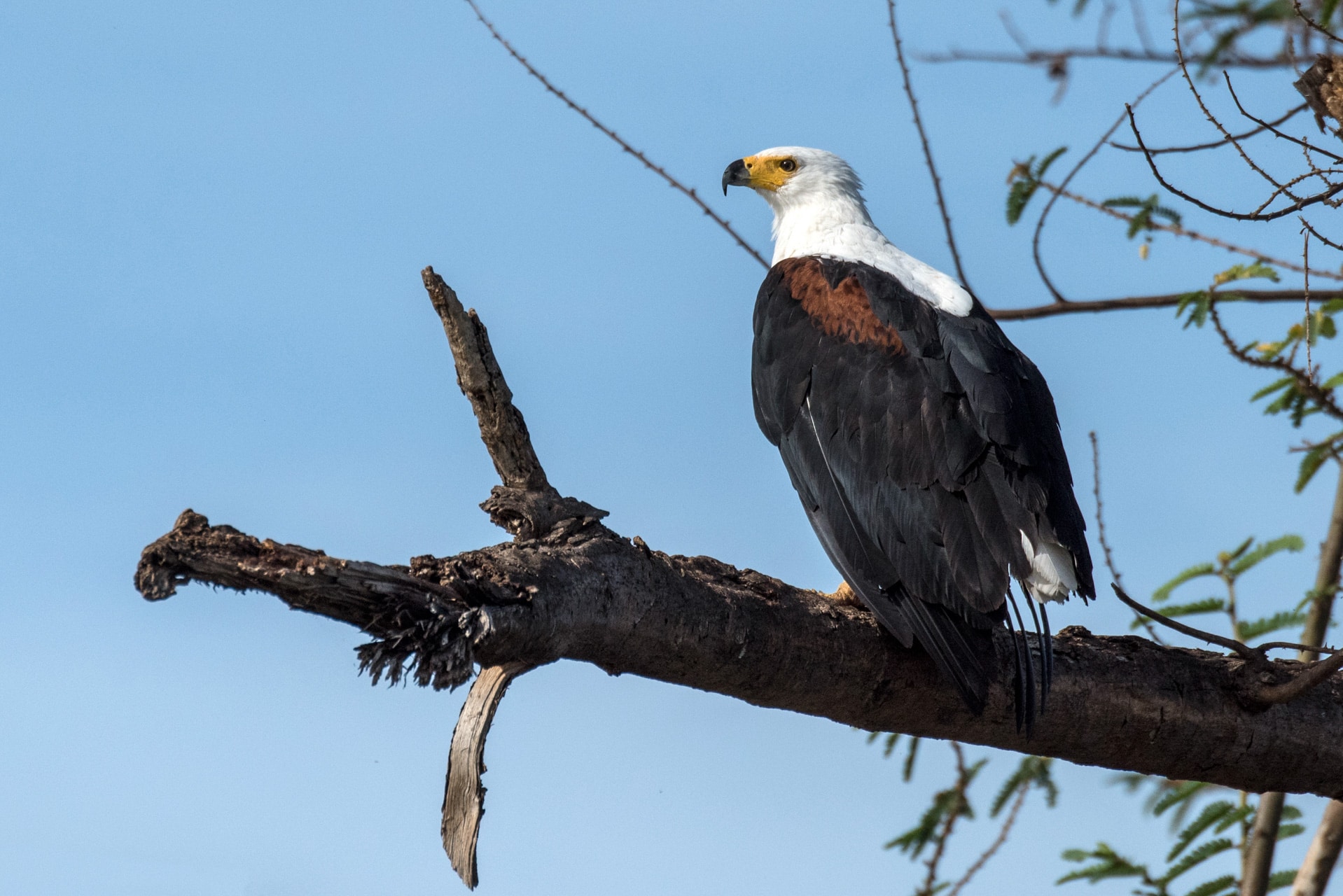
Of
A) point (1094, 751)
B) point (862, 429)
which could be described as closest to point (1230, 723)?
point (1094, 751)

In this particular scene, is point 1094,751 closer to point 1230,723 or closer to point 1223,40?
point 1230,723

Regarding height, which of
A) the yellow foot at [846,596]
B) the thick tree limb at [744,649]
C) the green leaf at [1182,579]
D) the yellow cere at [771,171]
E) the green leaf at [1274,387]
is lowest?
the thick tree limb at [744,649]

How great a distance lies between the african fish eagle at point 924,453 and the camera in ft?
12.1

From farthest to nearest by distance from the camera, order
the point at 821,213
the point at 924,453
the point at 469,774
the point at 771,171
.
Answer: the point at 771,171 → the point at 821,213 → the point at 924,453 → the point at 469,774

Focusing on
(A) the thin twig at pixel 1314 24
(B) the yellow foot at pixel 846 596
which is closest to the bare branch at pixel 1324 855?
(B) the yellow foot at pixel 846 596

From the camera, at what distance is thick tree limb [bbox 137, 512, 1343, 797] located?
2781 mm

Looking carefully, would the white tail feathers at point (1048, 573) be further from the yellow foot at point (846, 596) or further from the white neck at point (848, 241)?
the white neck at point (848, 241)

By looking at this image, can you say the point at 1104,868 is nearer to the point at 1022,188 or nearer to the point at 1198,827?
the point at 1198,827

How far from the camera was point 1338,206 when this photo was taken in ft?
13.2

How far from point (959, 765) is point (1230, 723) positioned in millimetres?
1234

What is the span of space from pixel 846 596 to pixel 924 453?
0.53 m

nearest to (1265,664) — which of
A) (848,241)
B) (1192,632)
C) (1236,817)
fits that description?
(1192,632)

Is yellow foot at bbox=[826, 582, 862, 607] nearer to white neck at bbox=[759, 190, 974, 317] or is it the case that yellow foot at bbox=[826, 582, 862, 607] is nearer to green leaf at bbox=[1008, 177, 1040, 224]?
white neck at bbox=[759, 190, 974, 317]

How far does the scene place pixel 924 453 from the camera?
3990mm
